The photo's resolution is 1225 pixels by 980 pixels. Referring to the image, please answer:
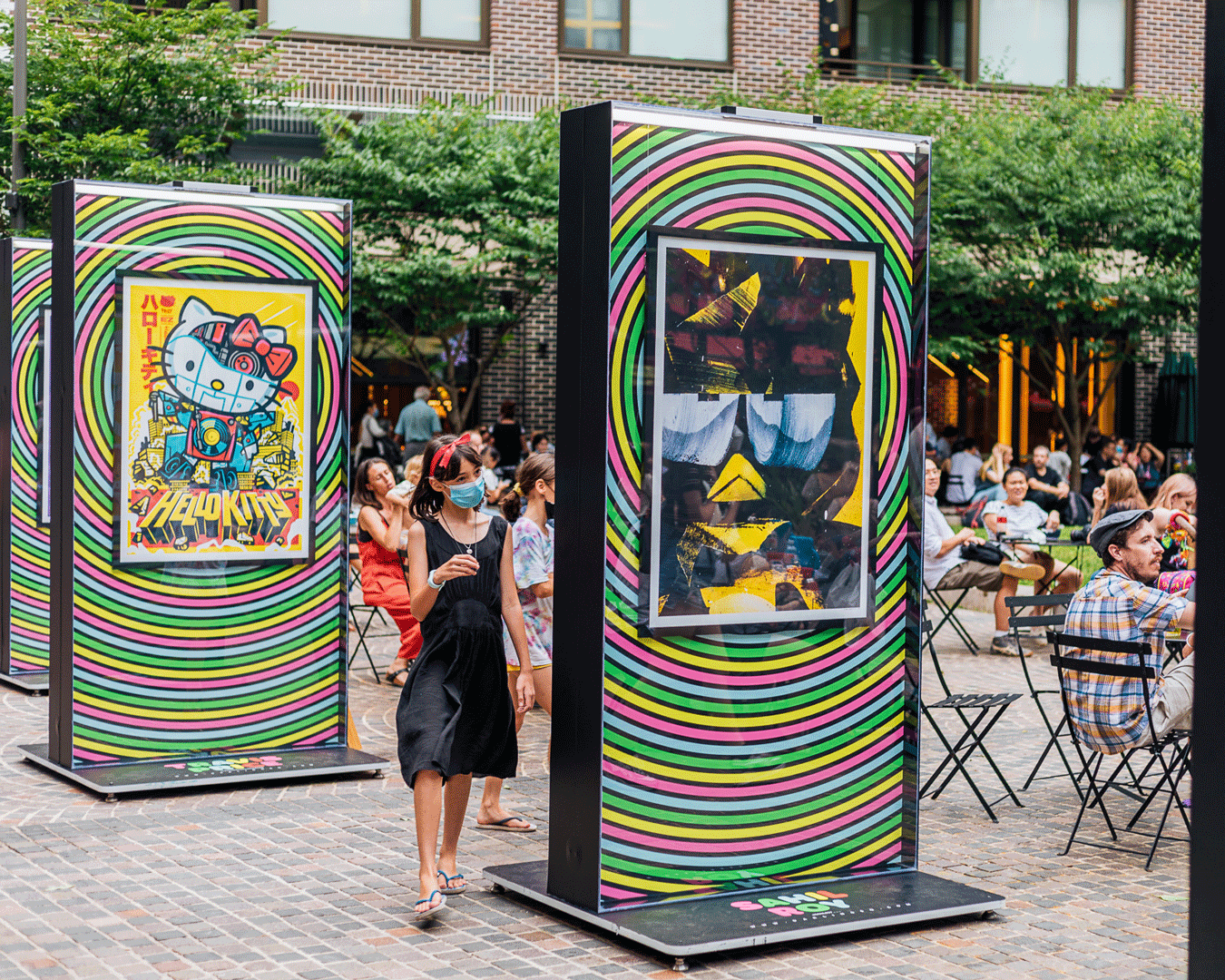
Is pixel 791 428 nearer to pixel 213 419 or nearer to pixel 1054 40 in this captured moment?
pixel 213 419

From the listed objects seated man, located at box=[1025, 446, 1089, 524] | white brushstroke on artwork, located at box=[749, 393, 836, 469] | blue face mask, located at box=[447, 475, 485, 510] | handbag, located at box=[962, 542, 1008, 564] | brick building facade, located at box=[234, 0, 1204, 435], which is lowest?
handbag, located at box=[962, 542, 1008, 564]

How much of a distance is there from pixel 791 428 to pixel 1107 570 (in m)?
2.06

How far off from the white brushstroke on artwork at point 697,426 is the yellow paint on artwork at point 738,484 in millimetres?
56

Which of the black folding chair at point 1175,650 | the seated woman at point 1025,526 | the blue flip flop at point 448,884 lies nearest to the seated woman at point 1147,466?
the seated woman at point 1025,526

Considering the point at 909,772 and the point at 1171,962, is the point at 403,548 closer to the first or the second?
the point at 909,772

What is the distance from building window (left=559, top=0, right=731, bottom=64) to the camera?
76.8 ft

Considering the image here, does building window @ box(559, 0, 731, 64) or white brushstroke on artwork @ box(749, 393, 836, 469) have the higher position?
building window @ box(559, 0, 731, 64)

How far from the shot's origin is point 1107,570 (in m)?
6.86

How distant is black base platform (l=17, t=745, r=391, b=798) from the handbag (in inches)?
246

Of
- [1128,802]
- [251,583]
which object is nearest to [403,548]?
[251,583]

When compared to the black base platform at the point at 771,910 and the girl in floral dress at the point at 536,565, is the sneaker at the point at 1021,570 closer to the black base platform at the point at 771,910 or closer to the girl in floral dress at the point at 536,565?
the girl in floral dress at the point at 536,565

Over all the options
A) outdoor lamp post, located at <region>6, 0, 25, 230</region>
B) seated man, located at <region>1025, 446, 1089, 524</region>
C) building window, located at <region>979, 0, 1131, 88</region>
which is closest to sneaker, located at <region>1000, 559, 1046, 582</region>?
seated man, located at <region>1025, 446, 1089, 524</region>

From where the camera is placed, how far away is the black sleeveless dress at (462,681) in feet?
18.1

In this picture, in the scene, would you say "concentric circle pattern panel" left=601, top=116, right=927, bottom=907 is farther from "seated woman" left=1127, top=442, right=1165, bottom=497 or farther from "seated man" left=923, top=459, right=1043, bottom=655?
"seated woman" left=1127, top=442, right=1165, bottom=497
